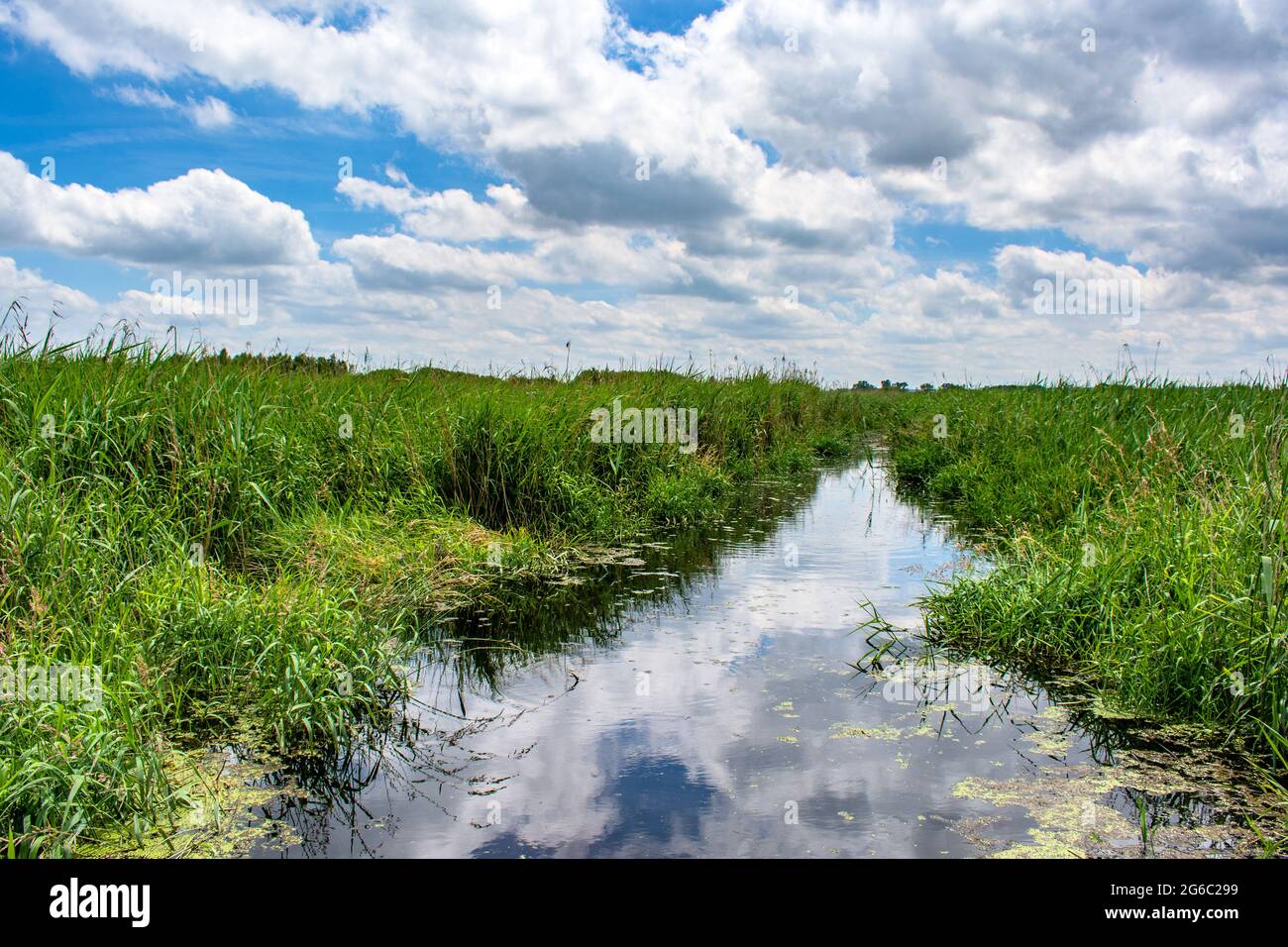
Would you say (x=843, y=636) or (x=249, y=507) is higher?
(x=249, y=507)

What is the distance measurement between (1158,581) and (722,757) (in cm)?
316

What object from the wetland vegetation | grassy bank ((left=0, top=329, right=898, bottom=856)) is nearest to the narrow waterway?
the wetland vegetation

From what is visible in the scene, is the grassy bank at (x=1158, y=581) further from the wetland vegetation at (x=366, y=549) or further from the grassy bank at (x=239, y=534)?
the grassy bank at (x=239, y=534)

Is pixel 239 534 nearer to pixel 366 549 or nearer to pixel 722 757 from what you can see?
pixel 366 549

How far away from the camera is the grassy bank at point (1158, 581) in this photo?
4.28 metres

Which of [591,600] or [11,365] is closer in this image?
[11,365]

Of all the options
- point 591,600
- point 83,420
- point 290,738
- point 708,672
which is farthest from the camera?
point 591,600

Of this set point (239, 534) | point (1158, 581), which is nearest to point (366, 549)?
point (239, 534)

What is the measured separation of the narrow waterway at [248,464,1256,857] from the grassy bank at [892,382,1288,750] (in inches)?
16.2

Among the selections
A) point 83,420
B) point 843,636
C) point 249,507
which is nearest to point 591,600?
point 843,636
